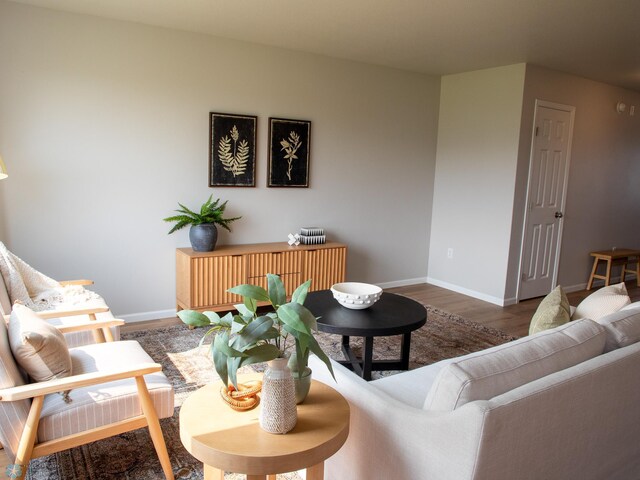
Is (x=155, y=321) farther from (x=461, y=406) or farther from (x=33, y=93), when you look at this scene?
(x=461, y=406)

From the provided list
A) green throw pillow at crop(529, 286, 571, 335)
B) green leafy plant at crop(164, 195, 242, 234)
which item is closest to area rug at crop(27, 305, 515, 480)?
green leafy plant at crop(164, 195, 242, 234)

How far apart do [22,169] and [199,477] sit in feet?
8.74

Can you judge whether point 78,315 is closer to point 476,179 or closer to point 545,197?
point 476,179

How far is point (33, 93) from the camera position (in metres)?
3.42

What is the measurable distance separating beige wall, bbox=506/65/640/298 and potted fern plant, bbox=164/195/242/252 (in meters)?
2.95

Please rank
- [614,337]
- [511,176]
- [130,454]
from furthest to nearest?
[511,176], [130,454], [614,337]

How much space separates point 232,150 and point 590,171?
4035 mm

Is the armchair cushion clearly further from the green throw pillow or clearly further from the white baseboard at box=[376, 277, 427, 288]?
the white baseboard at box=[376, 277, 427, 288]

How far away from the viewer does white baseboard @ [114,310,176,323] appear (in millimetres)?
3988

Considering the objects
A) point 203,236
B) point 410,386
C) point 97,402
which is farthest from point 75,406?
point 203,236

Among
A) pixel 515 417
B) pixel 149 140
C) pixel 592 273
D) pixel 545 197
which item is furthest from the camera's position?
pixel 592 273

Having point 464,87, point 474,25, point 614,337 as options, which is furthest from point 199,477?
point 464,87

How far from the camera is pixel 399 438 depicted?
56.6 inches

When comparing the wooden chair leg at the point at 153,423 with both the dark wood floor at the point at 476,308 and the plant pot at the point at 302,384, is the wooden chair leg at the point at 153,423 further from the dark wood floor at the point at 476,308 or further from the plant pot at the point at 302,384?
the dark wood floor at the point at 476,308
